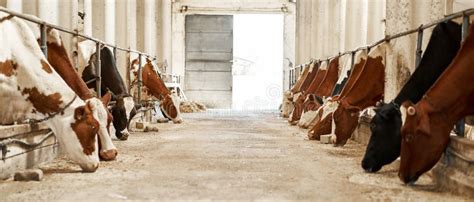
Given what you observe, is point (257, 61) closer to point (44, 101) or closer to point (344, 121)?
point (344, 121)

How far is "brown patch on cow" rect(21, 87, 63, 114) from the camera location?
512cm

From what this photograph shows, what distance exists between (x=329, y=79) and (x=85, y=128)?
620cm

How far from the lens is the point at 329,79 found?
34.6 ft

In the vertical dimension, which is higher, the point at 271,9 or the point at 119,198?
the point at 271,9

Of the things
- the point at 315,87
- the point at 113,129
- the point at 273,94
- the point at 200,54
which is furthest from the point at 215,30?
the point at 113,129

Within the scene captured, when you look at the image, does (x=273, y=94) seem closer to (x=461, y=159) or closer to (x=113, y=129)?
(x=113, y=129)

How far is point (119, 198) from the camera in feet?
13.0

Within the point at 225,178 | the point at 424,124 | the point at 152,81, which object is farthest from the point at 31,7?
the point at 424,124

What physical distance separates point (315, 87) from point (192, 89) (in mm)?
13116

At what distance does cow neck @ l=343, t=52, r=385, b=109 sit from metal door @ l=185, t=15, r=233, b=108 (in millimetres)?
16813

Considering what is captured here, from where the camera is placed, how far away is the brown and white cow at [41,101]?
504cm

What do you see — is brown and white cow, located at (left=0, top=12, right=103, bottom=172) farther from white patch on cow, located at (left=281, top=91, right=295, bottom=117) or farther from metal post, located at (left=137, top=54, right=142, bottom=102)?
white patch on cow, located at (left=281, top=91, right=295, bottom=117)

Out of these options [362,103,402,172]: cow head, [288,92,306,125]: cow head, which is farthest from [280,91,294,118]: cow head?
[362,103,402,172]: cow head

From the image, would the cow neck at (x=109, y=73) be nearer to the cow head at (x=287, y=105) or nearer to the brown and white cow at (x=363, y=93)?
the brown and white cow at (x=363, y=93)
